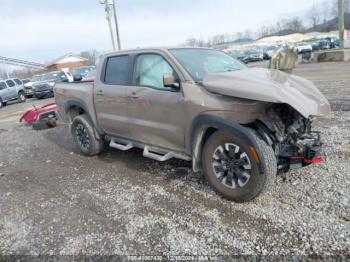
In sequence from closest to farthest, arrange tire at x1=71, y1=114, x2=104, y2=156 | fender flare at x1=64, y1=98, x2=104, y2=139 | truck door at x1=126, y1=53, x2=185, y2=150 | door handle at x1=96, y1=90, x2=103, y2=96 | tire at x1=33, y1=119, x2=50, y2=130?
truck door at x1=126, y1=53, x2=185, y2=150 → door handle at x1=96, y1=90, x2=103, y2=96 → fender flare at x1=64, y1=98, x2=104, y2=139 → tire at x1=71, y1=114, x2=104, y2=156 → tire at x1=33, y1=119, x2=50, y2=130

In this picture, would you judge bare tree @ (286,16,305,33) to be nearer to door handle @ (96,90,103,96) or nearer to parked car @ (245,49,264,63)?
parked car @ (245,49,264,63)

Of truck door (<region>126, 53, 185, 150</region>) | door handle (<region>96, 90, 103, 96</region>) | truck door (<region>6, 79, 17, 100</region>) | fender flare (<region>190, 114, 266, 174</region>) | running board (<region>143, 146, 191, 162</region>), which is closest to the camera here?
fender flare (<region>190, 114, 266, 174</region>)

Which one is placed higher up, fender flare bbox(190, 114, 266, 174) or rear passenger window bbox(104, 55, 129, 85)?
rear passenger window bbox(104, 55, 129, 85)

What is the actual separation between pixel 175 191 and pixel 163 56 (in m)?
1.80

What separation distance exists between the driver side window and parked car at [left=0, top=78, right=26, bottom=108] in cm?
1932

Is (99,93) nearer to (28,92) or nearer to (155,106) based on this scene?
(155,106)

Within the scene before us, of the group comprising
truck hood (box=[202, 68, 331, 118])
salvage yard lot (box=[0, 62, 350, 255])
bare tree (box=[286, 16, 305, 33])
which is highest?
bare tree (box=[286, 16, 305, 33])

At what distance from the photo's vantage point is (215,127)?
11.8 ft

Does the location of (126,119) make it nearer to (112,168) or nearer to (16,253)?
(112,168)

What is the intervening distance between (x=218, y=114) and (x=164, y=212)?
1289 millimetres

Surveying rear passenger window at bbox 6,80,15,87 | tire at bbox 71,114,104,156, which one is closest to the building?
rear passenger window at bbox 6,80,15,87

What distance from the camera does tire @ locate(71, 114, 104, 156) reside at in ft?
19.1

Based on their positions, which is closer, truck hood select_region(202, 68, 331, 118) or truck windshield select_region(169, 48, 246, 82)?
truck hood select_region(202, 68, 331, 118)

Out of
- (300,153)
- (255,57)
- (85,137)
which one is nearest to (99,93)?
(85,137)
